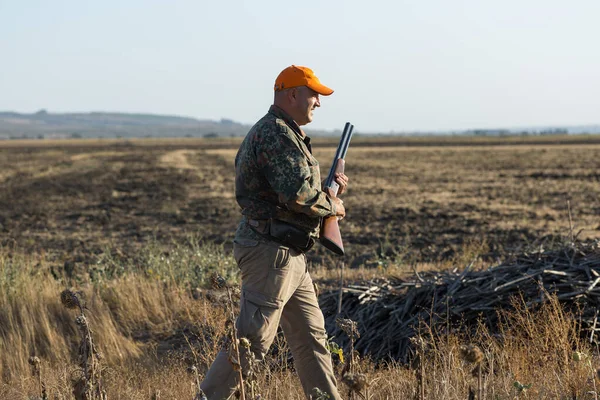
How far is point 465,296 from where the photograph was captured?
20.6 ft

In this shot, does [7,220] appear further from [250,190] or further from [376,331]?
[250,190]

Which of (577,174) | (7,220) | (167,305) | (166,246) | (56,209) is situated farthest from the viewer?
(577,174)

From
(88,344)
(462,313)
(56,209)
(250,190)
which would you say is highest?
(250,190)

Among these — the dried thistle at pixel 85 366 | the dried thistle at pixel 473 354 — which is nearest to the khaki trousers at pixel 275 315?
the dried thistle at pixel 85 366

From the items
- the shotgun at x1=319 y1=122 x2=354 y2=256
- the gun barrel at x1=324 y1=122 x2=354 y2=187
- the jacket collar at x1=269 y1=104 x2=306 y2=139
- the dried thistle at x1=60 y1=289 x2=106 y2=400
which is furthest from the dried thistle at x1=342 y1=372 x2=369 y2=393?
the gun barrel at x1=324 y1=122 x2=354 y2=187

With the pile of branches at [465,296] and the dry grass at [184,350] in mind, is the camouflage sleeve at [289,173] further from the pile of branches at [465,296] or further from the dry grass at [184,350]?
the pile of branches at [465,296]

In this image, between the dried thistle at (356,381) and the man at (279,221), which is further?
the man at (279,221)

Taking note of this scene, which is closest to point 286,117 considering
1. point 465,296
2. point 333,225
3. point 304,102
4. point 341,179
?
point 304,102

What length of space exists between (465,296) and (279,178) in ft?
9.53

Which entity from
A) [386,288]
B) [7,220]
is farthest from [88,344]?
[7,220]

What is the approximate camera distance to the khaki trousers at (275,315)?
4023mm

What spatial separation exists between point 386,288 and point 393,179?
25769 mm

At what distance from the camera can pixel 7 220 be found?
19.1 metres

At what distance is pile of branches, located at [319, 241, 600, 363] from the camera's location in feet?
19.9
